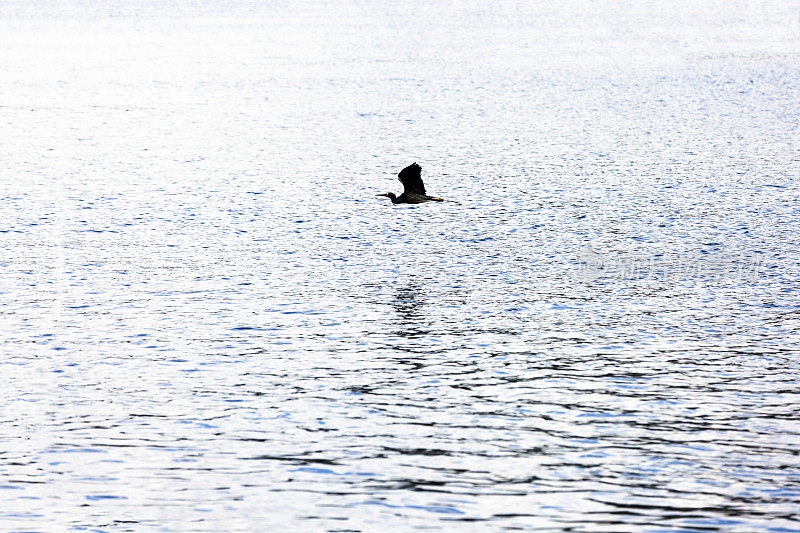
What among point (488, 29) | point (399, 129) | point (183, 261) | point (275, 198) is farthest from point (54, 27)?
point (183, 261)

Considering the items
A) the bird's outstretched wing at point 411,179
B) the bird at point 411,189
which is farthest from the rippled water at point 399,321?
the bird's outstretched wing at point 411,179

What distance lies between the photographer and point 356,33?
113 meters

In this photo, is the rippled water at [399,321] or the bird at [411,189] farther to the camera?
the bird at [411,189]

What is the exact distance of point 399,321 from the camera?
21.8m

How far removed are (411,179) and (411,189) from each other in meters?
0.38

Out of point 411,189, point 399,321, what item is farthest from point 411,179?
point 399,321

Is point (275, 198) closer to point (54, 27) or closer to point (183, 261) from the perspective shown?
point (183, 261)

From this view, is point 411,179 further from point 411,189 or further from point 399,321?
point 399,321

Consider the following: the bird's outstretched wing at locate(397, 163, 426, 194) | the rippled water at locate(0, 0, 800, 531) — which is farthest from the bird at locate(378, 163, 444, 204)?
the rippled water at locate(0, 0, 800, 531)

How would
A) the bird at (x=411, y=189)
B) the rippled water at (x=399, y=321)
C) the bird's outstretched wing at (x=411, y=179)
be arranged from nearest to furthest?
1. the rippled water at (x=399, y=321)
2. the bird's outstretched wing at (x=411, y=179)
3. the bird at (x=411, y=189)

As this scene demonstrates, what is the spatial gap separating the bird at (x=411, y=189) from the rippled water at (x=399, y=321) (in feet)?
1.47

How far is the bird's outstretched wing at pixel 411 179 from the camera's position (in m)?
32.8

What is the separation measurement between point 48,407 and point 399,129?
3551 cm

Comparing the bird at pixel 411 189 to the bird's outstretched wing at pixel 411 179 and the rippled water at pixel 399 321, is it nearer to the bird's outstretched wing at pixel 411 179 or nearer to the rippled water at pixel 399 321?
the bird's outstretched wing at pixel 411 179
